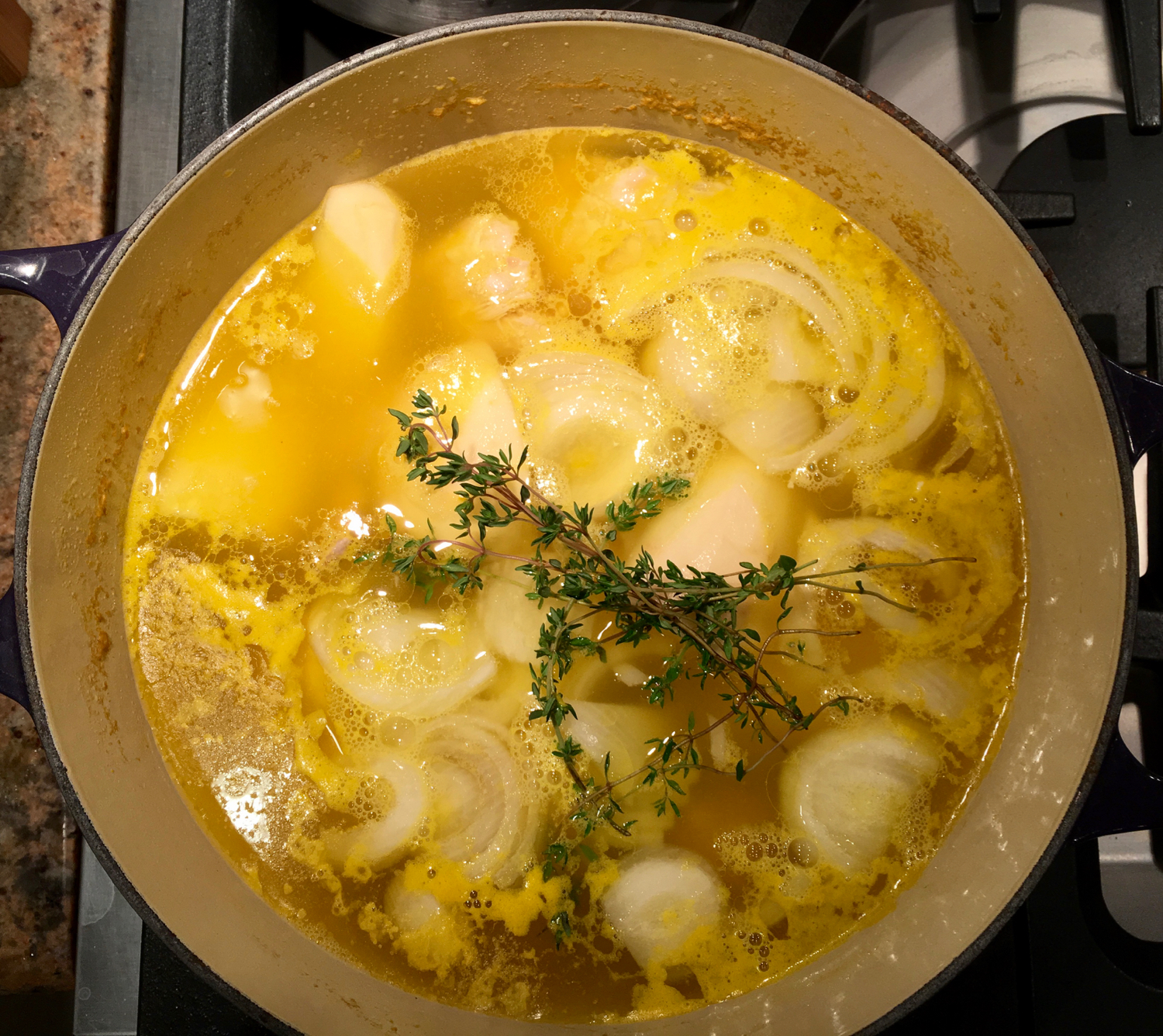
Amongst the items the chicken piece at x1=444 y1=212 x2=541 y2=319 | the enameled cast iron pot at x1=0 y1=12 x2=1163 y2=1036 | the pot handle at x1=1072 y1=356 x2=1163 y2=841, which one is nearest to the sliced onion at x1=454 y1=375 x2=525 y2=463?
the chicken piece at x1=444 y1=212 x2=541 y2=319

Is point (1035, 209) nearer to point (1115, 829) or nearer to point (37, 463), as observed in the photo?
point (1115, 829)

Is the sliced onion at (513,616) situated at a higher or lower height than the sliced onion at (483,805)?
higher

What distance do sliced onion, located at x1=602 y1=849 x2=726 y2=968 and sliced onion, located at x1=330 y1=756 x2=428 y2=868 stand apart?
27 centimetres

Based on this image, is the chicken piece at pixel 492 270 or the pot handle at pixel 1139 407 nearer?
the pot handle at pixel 1139 407

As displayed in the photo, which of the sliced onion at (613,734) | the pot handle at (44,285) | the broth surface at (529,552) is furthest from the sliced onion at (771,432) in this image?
the pot handle at (44,285)

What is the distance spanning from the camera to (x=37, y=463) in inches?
38.6

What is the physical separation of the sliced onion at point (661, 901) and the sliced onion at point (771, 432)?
54 centimetres

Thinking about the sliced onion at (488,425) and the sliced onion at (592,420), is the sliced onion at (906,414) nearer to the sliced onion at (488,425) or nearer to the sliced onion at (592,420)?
the sliced onion at (592,420)

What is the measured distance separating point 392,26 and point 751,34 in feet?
1.61

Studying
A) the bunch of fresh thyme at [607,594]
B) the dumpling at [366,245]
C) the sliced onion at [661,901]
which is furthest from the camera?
the dumpling at [366,245]

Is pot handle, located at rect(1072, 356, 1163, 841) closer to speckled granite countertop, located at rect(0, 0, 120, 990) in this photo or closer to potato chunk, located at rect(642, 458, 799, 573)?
potato chunk, located at rect(642, 458, 799, 573)

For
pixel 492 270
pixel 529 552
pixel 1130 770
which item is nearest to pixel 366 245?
pixel 492 270

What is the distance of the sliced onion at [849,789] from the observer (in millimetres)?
1121

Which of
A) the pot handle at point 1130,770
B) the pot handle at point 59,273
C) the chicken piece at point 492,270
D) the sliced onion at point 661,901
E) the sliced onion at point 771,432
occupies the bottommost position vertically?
the sliced onion at point 661,901
